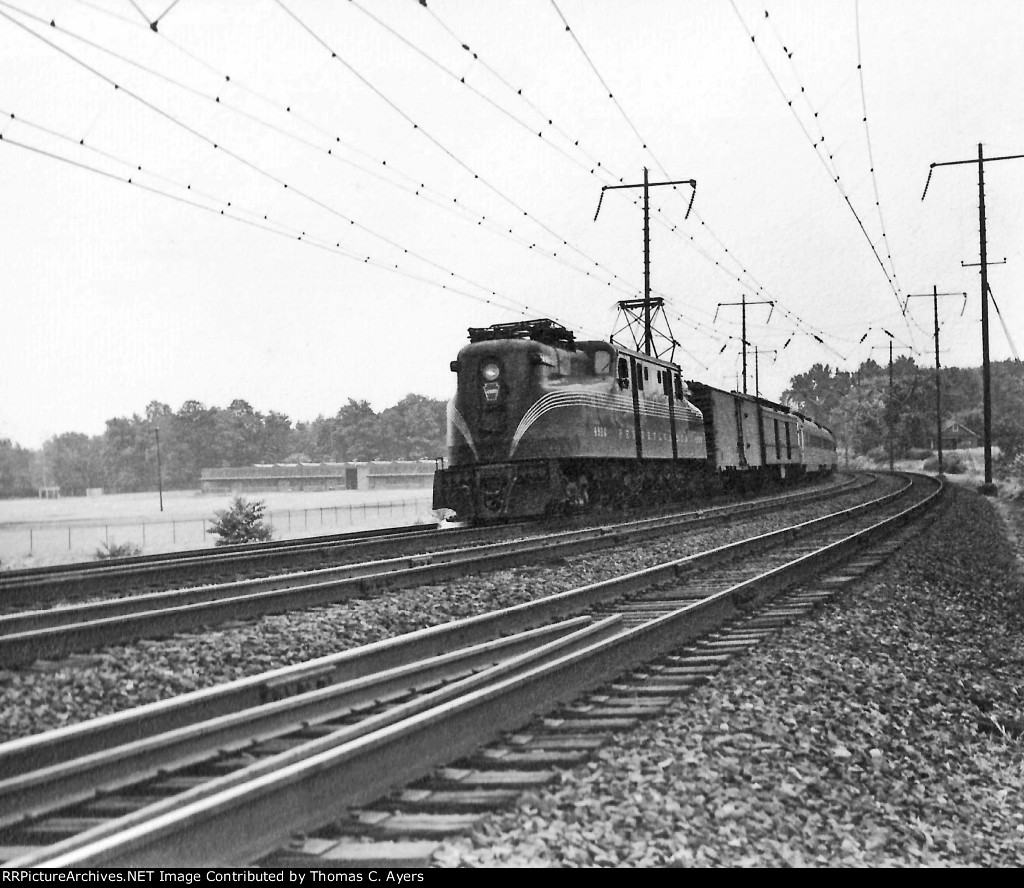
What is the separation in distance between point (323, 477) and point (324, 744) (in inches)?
3645

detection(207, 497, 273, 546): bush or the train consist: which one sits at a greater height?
the train consist

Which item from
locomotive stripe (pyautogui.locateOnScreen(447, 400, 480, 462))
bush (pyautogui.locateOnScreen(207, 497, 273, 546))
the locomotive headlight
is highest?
the locomotive headlight

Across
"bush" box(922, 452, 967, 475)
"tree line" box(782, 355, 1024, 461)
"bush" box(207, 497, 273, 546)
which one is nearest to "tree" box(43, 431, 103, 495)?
"tree line" box(782, 355, 1024, 461)

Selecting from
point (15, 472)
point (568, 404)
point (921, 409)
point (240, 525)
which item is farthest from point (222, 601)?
point (15, 472)

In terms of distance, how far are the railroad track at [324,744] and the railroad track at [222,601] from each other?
2.08 meters

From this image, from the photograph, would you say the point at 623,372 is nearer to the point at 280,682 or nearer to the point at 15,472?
the point at 280,682

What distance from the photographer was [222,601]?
9.20 metres

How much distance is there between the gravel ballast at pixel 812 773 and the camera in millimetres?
4246

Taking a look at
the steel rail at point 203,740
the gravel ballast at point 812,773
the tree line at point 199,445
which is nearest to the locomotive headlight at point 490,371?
the gravel ballast at point 812,773

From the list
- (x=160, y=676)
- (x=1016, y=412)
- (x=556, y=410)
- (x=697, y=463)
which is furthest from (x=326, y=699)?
(x=1016, y=412)

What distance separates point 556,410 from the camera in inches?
786

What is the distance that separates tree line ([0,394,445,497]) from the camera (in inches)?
4719

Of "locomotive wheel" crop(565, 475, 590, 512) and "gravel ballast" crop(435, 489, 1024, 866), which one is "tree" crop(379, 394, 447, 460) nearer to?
"locomotive wheel" crop(565, 475, 590, 512)

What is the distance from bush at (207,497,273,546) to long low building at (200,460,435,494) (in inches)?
2036
